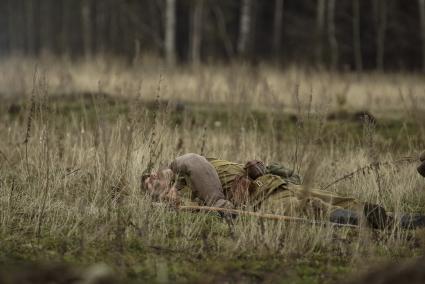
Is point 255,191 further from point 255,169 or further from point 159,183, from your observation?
point 159,183

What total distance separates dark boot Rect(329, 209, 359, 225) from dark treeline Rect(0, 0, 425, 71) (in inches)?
391

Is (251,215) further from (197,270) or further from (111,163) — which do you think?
(111,163)

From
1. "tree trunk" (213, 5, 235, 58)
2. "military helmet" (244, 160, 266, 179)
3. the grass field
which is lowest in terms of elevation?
the grass field

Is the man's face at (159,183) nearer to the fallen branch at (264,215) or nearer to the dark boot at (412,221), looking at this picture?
the fallen branch at (264,215)

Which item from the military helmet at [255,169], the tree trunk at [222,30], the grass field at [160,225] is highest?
the tree trunk at [222,30]

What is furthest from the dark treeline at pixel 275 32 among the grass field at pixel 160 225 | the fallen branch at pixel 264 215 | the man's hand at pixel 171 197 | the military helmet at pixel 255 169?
the fallen branch at pixel 264 215

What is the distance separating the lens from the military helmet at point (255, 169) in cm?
517

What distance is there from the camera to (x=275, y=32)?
2797cm

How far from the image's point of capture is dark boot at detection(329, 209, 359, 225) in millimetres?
4559

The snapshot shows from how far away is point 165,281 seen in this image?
3.46 m

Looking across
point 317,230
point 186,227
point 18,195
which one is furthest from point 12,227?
point 317,230

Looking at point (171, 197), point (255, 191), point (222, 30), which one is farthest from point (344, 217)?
point (222, 30)

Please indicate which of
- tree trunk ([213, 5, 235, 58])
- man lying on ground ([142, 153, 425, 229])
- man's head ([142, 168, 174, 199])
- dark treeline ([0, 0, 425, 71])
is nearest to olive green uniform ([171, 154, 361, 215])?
man lying on ground ([142, 153, 425, 229])

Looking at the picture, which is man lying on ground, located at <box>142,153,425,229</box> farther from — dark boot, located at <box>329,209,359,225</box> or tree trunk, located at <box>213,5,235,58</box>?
tree trunk, located at <box>213,5,235,58</box>
